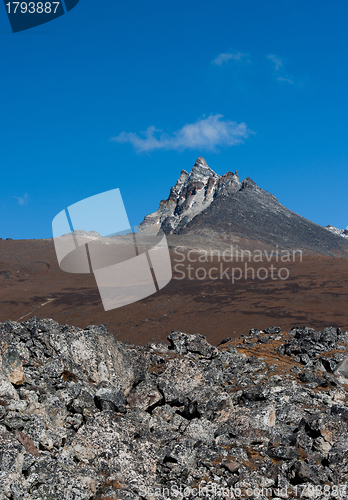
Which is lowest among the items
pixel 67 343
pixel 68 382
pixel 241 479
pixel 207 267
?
pixel 241 479

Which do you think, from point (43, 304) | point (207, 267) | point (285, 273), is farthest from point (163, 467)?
point (207, 267)

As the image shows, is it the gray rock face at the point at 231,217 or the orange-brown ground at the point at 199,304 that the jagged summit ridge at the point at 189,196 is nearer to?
the gray rock face at the point at 231,217

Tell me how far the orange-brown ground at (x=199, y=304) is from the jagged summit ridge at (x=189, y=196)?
52932 millimetres

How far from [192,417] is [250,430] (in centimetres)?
100

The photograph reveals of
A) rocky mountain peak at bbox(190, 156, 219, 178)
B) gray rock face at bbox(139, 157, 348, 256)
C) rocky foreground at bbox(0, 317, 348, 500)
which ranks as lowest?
rocky foreground at bbox(0, 317, 348, 500)

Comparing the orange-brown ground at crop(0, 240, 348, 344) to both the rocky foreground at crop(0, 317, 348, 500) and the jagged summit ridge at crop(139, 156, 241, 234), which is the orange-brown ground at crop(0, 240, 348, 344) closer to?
the rocky foreground at crop(0, 317, 348, 500)

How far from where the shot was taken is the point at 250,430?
17.7 ft

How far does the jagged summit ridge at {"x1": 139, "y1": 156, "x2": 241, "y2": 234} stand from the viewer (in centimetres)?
9025

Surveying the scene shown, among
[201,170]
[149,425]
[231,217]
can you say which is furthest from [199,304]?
[201,170]

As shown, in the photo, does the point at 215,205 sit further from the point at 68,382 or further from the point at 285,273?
the point at 68,382

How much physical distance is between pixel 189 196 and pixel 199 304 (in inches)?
2951

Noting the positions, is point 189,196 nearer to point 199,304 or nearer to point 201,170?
point 201,170

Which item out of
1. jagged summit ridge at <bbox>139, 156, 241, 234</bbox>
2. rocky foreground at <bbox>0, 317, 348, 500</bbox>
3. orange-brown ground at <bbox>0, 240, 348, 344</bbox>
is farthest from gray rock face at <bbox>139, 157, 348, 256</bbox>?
rocky foreground at <bbox>0, 317, 348, 500</bbox>

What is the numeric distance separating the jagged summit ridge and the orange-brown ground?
52.9 m
